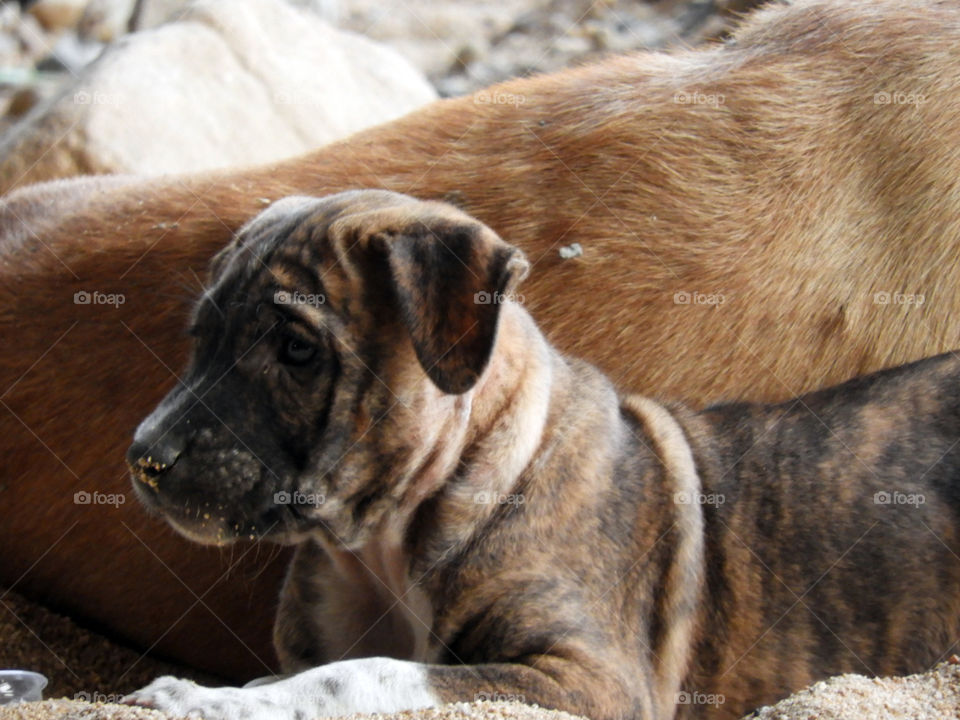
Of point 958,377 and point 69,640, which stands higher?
point 958,377

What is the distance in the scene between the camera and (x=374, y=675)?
2877 millimetres

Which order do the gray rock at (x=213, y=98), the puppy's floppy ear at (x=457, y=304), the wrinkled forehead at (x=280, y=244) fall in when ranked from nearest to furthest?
the puppy's floppy ear at (x=457, y=304)
the wrinkled forehead at (x=280, y=244)
the gray rock at (x=213, y=98)

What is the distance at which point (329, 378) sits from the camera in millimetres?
3045

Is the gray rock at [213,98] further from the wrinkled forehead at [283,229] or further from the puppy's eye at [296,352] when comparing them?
the puppy's eye at [296,352]

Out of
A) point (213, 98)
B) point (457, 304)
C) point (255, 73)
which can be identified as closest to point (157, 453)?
point (457, 304)

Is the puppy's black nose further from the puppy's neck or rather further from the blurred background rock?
the blurred background rock

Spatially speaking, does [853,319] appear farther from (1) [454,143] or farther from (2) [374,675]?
(2) [374,675]

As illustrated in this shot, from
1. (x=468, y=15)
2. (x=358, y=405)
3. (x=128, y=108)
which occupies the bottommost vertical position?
(x=468, y=15)

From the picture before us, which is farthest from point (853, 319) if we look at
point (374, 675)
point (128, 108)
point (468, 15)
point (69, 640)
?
point (468, 15)

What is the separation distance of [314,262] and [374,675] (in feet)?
3.22

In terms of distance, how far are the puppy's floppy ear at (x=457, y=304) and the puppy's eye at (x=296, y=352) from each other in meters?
0.25

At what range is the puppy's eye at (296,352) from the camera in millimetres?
3039

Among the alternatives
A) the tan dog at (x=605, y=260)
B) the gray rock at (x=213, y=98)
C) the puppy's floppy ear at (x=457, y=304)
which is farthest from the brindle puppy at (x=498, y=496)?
the gray rock at (x=213, y=98)

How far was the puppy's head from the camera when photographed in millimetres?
2980
